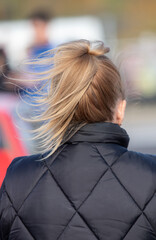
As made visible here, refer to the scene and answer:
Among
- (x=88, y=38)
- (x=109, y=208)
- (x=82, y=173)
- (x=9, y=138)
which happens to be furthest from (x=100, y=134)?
(x=88, y=38)

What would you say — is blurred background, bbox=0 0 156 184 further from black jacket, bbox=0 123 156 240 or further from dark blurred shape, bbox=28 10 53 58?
black jacket, bbox=0 123 156 240

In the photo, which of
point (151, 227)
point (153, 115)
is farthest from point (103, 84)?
point (153, 115)

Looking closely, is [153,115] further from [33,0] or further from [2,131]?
[2,131]

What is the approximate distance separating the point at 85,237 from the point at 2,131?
277 cm

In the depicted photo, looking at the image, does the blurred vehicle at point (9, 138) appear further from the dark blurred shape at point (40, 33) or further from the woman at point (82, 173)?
the woman at point (82, 173)

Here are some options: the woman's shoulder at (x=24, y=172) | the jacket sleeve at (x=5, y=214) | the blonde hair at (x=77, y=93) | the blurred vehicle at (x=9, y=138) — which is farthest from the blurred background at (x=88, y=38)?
the jacket sleeve at (x=5, y=214)

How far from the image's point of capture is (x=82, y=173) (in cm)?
178

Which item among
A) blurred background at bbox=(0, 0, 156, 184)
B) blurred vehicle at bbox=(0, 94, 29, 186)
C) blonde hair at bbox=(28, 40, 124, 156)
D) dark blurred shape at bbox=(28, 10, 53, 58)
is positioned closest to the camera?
blonde hair at bbox=(28, 40, 124, 156)

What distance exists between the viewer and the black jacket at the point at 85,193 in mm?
1710

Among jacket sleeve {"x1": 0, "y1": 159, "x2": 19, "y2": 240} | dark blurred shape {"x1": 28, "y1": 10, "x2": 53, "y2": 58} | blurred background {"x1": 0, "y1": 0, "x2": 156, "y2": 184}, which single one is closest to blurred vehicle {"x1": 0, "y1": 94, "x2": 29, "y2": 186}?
blurred background {"x1": 0, "y1": 0, "x2": 156, "y2": 184}

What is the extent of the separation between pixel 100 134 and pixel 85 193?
22 centimetres

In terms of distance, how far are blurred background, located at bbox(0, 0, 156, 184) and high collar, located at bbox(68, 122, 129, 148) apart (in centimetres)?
→ 30

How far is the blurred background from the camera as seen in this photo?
12.6 feet

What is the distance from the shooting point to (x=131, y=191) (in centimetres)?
173
